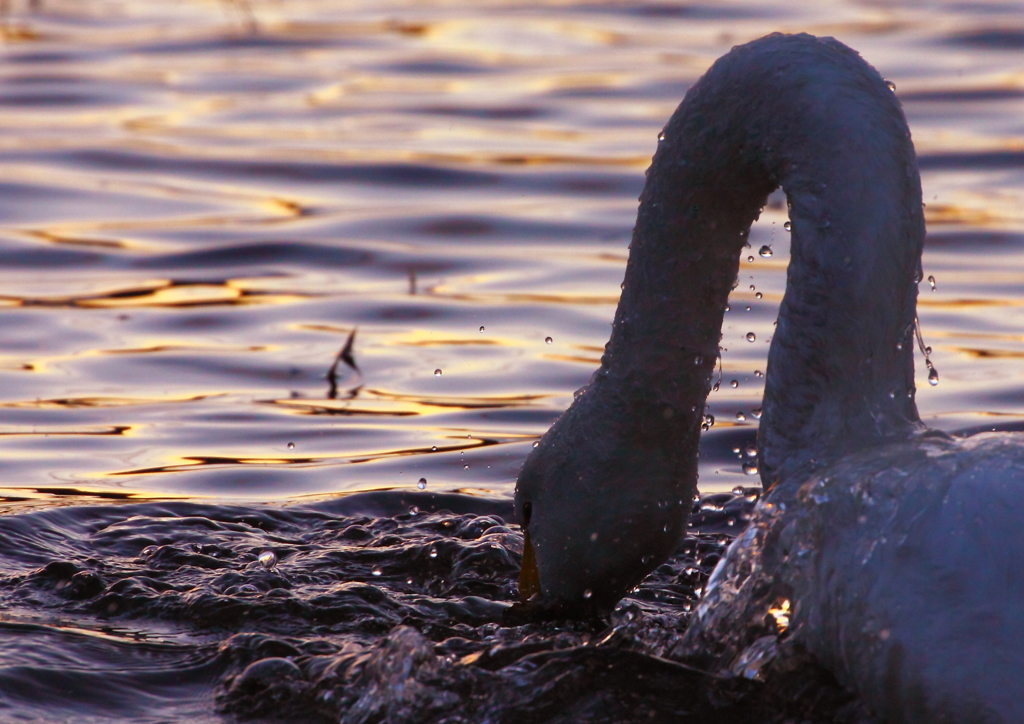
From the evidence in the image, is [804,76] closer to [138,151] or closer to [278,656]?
[278,656]

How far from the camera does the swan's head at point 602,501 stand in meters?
4.65

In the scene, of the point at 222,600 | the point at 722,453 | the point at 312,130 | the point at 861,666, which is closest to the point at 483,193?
the point at 312,130

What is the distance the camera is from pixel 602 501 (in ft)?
15.3

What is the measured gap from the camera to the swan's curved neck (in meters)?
4.43

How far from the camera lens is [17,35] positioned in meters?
15.6

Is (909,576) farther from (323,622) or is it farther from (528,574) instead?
(323,622)

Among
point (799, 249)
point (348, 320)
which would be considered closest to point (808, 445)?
point (799, 249)

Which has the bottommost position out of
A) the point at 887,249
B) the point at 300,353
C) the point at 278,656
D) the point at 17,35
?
the point at 278,656

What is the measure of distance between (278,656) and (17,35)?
484 inches

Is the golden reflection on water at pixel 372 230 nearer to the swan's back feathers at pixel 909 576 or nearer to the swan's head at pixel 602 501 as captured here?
the swan's head at pixel 602 501

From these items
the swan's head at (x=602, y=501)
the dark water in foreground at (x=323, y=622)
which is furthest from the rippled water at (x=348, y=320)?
the swan's head at (x=602, y=501)

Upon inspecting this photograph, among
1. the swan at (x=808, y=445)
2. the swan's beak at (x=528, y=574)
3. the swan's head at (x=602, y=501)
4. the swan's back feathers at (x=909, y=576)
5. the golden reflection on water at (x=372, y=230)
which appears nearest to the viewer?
the swan's back feathers at (x=909, y=576)

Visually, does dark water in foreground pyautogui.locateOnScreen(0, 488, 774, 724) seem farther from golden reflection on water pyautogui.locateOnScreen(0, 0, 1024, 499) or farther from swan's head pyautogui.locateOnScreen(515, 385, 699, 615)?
golden reflection on water pyautogui.locateOnScreen(0, 0, 1024, 499)

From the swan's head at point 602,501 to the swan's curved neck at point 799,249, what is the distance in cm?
12
